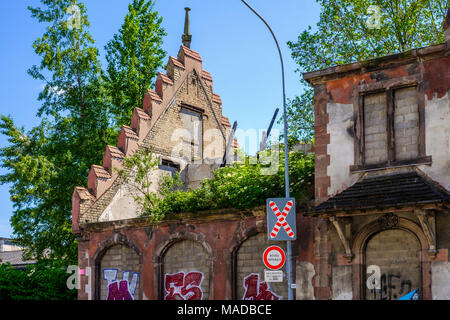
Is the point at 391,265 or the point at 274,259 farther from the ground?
the point at 274,259

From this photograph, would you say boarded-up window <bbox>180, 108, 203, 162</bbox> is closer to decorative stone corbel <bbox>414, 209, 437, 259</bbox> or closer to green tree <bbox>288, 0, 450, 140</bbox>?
green tree <bbox>288, 0, 450, 140</bbox>

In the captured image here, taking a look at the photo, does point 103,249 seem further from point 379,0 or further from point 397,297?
point 379,0

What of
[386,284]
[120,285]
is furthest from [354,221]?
[120,285]

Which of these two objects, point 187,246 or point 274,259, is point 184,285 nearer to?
point 187,246

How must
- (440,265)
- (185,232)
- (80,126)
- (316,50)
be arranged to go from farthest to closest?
(80,126) → (316,50) → (185,232) → (440,265)

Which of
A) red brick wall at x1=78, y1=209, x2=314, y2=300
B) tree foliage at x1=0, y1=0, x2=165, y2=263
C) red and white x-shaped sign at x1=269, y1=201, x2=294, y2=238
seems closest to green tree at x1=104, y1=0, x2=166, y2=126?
tree foliage at x1=0, y1=0, x2=165, y2=263

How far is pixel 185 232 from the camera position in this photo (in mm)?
25594

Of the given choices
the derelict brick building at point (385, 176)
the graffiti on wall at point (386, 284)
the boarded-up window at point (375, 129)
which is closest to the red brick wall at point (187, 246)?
the derelict brick building at point (385, 176)

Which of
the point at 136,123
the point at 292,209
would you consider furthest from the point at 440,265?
the point at 136,123

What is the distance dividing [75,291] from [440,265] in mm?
18148

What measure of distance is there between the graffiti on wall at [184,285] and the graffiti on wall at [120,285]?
1783mm

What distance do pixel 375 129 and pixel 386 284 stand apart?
4.49 m

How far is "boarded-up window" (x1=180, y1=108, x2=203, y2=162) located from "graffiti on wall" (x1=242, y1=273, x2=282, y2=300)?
39.7ft

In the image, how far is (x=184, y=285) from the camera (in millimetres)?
25531
